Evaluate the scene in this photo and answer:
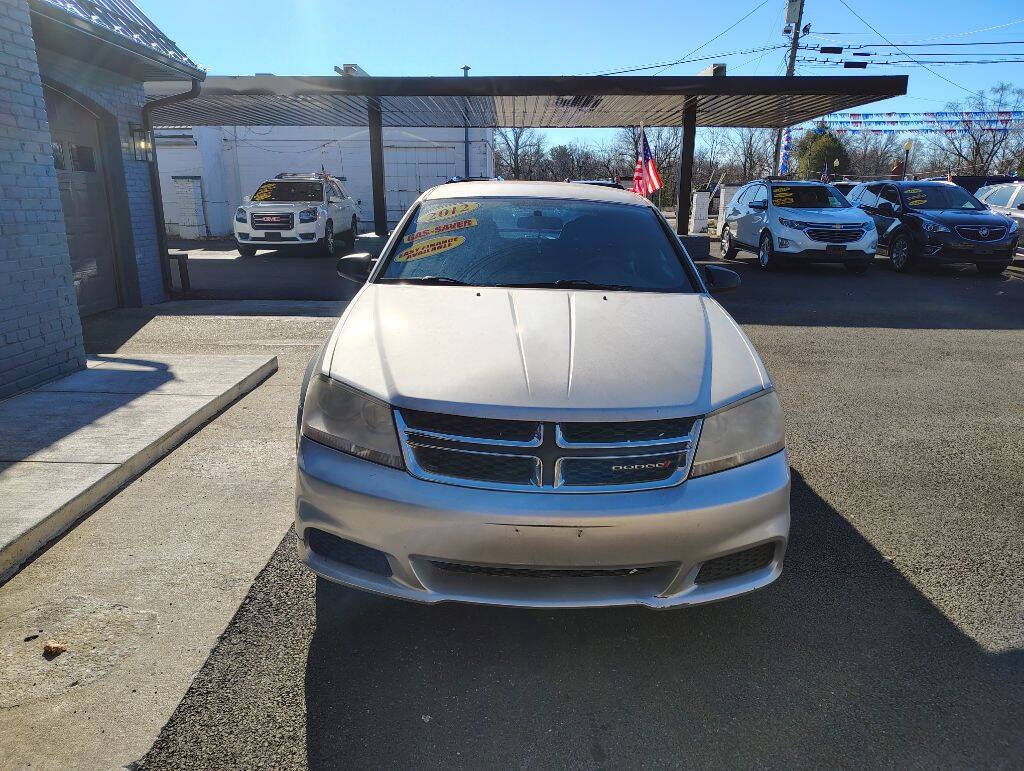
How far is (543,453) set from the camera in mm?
2379

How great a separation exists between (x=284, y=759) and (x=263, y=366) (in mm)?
4756

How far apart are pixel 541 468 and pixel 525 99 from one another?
53.3 ft

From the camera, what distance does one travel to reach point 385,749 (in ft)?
7.29

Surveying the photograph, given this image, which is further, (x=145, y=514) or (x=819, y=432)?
(x=819, y=432)

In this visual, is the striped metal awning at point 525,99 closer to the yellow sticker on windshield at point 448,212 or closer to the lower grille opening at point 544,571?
the yellow sticker on windshield at point 448,212

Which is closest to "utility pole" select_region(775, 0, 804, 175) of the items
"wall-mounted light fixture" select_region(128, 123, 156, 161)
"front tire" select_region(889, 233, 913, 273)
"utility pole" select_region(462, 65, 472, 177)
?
"utility pole" select_region(462, 65, 472, 177)

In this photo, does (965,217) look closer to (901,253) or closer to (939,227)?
(939,227)

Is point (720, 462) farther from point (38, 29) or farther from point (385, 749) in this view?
point (38, 29)

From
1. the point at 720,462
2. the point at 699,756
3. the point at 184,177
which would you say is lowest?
the point at 699,756

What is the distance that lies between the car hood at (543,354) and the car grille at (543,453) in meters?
0.05

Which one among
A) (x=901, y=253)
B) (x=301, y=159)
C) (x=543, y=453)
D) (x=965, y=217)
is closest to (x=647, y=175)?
(x=901, y=253)

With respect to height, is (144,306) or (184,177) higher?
(184,177)

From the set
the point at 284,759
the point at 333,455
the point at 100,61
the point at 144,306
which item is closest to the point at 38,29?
the point at 100,61

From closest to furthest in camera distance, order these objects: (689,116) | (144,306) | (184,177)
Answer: (144,306), (689,116), (184,177)
